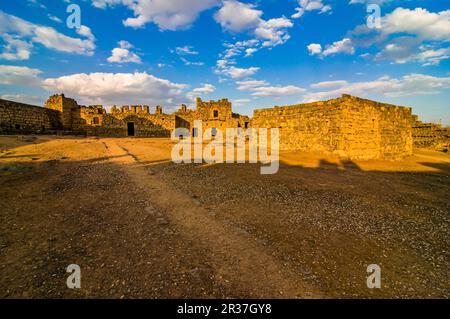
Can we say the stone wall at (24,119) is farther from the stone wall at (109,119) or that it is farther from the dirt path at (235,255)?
the dirt path at (235,255)

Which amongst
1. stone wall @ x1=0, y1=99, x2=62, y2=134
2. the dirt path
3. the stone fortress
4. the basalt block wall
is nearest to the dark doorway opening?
the stone fortress

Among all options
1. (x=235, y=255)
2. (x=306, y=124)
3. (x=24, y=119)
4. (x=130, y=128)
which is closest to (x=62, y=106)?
(x=24, y=119)

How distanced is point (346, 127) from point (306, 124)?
3110 millimetres

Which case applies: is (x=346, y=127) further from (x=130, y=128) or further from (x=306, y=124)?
(x=130, y=128)

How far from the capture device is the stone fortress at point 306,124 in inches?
564

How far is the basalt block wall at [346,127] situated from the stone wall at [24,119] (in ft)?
85.0

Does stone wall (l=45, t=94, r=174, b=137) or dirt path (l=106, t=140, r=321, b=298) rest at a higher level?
stone wall (l=45, t=94, r=174, b=137)

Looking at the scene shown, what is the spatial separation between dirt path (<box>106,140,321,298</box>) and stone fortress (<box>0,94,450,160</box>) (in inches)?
488

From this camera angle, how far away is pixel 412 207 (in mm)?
6035

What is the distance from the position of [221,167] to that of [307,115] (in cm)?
884

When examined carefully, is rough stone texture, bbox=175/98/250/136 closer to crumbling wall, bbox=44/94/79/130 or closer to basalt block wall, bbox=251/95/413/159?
crumbling wall, bbox=44/94/79/130

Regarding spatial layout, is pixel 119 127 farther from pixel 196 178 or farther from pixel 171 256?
pixel 171 256

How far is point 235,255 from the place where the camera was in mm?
3627

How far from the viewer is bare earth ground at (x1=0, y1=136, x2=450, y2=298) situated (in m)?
2.90
